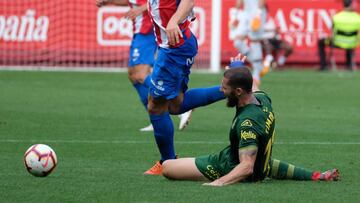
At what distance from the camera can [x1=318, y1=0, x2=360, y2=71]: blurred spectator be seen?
27047mm

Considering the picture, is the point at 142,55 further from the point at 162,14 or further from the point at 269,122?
the point at 269,122

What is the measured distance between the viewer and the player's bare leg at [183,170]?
8.71 m

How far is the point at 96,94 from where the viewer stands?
1916 centimetres

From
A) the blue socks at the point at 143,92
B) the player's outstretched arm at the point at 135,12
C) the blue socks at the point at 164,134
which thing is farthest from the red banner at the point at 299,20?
the blue socks at the point at 164,134

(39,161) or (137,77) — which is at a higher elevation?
(39,161)

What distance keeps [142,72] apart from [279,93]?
7.20 m

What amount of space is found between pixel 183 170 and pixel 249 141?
73 cm

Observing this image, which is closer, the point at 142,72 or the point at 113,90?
the point at 142,72

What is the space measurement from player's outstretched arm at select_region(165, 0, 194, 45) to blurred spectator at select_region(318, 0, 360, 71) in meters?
18.1

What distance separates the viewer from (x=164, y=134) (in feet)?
30.7

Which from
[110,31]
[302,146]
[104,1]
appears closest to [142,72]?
[104,1]

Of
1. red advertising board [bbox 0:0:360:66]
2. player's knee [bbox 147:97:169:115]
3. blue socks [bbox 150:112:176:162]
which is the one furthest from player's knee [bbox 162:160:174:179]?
red advertising board [bbox 0:0:360:66]

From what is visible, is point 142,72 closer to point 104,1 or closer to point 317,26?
point 104,1

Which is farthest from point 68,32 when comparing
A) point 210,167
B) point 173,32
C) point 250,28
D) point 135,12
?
point 210,167
